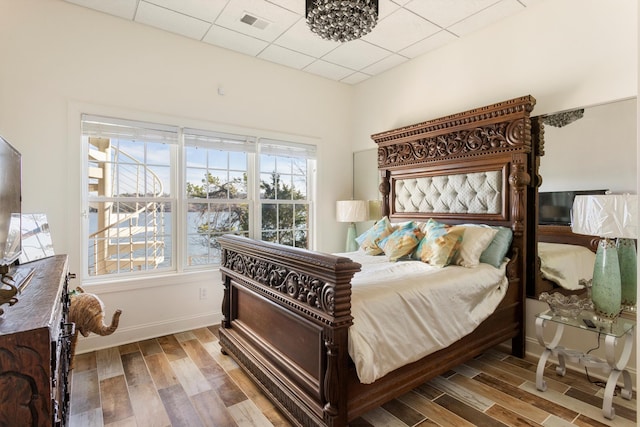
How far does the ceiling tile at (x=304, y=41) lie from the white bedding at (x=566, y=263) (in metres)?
2.92

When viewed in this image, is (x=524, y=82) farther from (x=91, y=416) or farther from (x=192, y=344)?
(x=91, y=416)

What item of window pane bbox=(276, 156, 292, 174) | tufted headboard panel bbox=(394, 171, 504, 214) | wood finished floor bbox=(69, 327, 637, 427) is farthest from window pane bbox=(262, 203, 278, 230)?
wood finished floor bbox=(69, 327, 637, 427)

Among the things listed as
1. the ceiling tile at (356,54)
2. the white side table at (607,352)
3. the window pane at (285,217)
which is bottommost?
the white side table at (607,352)

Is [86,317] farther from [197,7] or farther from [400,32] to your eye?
[400,32]

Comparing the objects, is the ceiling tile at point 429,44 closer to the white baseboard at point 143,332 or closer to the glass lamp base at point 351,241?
the glass lamp base at point 351,241

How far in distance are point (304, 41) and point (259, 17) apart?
A: 59 cm

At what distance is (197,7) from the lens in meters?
2.88

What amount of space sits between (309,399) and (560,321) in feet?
6.00

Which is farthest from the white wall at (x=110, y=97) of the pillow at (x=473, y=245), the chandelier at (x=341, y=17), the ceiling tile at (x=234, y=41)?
the pillow at (x=473, y=245)

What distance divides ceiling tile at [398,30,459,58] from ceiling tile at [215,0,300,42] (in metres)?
1.37

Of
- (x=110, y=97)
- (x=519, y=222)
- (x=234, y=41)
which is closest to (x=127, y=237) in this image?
(x=110, y=97)

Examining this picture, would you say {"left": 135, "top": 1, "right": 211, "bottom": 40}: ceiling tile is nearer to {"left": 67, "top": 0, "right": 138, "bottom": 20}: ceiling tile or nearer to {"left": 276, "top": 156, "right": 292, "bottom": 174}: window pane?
{"left": 67, "top": 0, "right": 138, "bottom": 20}: ceiling tile

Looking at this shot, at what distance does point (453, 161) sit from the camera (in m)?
3.27

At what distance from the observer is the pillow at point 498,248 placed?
2.71 metres
